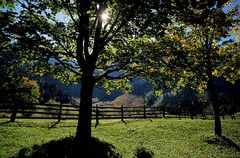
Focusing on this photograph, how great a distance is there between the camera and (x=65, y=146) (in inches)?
573

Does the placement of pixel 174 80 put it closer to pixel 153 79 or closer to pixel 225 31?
pixel 153 79

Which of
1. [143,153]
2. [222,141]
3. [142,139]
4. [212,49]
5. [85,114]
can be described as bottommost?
[143,153]

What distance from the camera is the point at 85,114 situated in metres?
16.2

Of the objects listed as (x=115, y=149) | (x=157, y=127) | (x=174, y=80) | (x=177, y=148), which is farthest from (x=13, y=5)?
(x=157, y=127)

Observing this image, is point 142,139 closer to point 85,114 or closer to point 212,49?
point 85,114

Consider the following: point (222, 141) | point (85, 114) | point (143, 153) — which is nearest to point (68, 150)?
point (85, 114)

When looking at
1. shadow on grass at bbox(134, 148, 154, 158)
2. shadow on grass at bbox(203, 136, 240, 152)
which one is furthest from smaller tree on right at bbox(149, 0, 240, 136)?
shadow on grass at bbox(134, 148, 154, 158)

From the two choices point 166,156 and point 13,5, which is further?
point 166,156

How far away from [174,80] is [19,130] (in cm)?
1203

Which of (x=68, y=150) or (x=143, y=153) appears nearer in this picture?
(x=68, y=150)

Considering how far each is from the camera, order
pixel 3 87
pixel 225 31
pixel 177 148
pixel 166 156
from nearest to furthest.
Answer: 1. pixel 3 87
2. pixel 166 156
3. pixel 177 148
4. pixel 225 31

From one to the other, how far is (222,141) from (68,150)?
13.7 m

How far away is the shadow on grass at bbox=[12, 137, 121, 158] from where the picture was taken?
13.0 meters

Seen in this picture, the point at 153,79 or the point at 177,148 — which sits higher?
the point at 153,79
